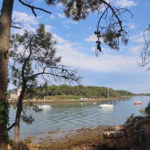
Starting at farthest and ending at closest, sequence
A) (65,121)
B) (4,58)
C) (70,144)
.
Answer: (65,121) < (70,144) < (4,58)

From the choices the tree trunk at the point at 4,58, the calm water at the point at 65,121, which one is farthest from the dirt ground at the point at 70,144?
the calm water at the point at 65,121

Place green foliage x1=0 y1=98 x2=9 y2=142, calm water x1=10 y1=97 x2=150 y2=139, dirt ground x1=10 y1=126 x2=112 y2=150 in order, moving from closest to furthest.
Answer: green foliage x1=0 y1=98 x2=9 y2=142, dirt ground x1=10 y1=126 x2=112 y2=150, calm water x1=10 y1=97 x2=150 y2=139

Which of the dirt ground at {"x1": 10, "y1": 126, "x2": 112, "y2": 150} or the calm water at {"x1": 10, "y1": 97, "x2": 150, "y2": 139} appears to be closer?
the dirt ground at {"x1": 10, "y1": 126, "x2": 112, "y2": 150}

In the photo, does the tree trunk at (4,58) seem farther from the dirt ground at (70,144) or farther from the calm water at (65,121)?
the calm water at (65,121)

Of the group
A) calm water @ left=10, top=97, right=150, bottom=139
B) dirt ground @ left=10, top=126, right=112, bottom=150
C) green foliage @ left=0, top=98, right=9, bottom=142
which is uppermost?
green foliage @ left=0, top=98, right=9, bottom=142

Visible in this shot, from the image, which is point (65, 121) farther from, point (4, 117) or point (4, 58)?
point (4, 58)

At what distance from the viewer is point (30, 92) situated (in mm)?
8578

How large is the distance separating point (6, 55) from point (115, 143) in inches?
145

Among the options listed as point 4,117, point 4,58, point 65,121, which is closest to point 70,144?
point 4,117

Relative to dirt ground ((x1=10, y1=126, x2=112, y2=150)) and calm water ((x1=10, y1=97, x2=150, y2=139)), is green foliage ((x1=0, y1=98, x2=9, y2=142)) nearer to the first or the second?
dirt ground ((x1=10, y1=126, x2=112, y2=150))

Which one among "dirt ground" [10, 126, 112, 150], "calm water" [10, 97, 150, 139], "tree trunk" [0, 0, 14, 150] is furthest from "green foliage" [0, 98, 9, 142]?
"calm water" [10, 97, 150, 139]

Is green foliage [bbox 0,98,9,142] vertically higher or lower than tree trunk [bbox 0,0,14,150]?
lower

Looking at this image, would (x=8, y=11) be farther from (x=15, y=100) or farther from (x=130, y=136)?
(x=15, y=100)

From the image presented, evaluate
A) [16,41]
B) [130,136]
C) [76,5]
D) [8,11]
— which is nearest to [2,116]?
[8,11]
